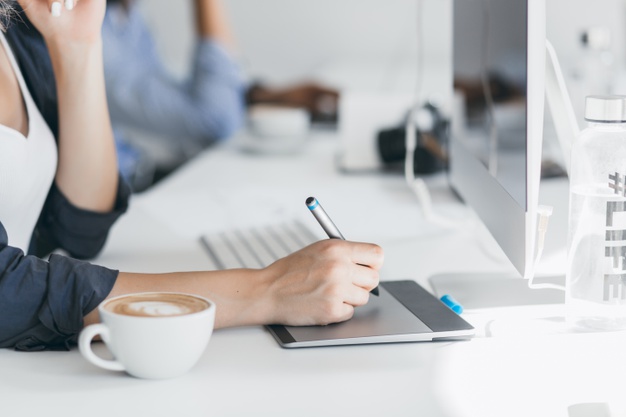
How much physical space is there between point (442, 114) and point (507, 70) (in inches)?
36.6

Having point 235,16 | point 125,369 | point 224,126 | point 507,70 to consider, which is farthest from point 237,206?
point 235,16

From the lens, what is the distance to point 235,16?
12.3 ft

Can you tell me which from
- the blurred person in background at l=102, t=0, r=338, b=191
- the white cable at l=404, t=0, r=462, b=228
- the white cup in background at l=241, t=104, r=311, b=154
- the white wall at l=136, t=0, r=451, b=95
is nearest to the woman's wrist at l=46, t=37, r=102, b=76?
the white cable at l=404, t=0, r=462, b=228

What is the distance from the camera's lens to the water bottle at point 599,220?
0.77 m

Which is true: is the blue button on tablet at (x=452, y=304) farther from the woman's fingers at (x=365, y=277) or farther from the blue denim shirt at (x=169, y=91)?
the blue denim shirt at (x=169, y=91)

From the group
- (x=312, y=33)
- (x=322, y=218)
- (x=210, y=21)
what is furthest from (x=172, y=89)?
(x=322, y=218)

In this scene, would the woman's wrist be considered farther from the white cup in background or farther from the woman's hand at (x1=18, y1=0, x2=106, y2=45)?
the white cup in background

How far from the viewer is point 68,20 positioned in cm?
103

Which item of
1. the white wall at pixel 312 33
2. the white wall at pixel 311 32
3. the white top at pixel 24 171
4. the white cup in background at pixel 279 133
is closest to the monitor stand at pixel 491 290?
the white top at pixel 24 171

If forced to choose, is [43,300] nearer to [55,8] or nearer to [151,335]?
[151,335]

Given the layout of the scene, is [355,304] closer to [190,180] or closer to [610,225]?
[610,225]

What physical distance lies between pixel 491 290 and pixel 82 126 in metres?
Result: 0.57

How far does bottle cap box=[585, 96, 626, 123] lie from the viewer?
30.0 inches

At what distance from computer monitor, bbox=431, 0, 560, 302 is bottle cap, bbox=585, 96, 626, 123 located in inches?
1.9
